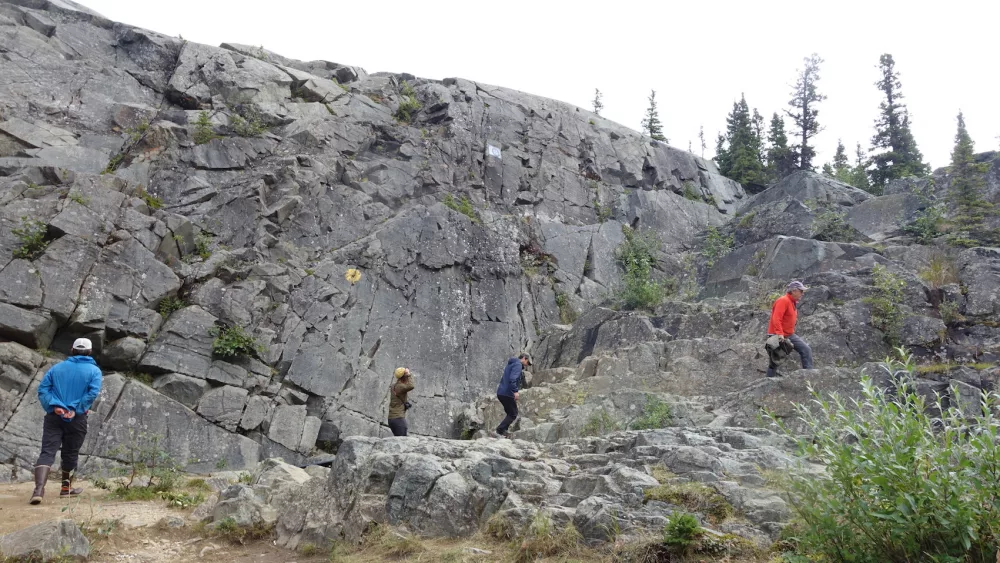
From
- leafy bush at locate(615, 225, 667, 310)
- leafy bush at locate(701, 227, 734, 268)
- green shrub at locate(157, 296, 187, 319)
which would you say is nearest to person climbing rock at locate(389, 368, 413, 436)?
green shrub at locate(157, 296, 187, 319)

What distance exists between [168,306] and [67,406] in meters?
7.52

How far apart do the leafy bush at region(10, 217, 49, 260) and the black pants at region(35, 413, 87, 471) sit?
7.80 metres

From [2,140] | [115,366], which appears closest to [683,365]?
[115,366]

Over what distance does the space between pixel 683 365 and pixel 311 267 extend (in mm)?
11043

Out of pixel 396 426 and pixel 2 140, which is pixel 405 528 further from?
pixel 2 140

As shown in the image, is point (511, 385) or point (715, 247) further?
point (715, 247)

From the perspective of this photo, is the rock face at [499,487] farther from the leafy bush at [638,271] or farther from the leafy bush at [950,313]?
the leafy bush at [638,271]

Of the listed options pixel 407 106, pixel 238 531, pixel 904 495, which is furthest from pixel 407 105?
pixel 904 495

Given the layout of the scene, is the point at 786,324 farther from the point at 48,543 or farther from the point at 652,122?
the point at 652,122

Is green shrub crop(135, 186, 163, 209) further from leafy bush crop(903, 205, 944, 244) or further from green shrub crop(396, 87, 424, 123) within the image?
leafy bush crop(903, 205, 944, 244)

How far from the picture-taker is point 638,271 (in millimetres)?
24234

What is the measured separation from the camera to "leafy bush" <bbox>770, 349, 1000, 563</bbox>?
156 inches

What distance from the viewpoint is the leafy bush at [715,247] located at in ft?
81.5

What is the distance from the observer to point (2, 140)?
18.4 meters
